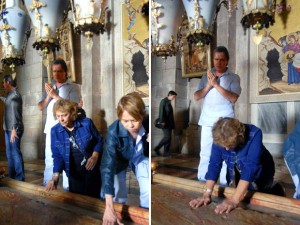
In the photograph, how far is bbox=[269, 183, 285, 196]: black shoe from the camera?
1.81 metres

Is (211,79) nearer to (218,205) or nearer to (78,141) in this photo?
(218,205)

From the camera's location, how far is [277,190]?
1.83m

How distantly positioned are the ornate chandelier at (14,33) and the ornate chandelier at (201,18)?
4.25 feet

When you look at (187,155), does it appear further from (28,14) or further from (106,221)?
(28,14)

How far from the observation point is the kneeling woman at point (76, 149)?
223 centimetres

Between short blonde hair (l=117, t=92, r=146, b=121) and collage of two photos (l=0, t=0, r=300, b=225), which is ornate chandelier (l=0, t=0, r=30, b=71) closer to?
collage of two photos (l=0, t=0, r=300, b=225)

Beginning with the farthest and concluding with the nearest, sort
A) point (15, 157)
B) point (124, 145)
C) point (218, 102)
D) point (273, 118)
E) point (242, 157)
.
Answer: point (15, 157) → point (124, 145) → point (218, 102) → point (242, 157) → point (273, 118)

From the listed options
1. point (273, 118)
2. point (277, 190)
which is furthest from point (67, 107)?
point (277, 190)

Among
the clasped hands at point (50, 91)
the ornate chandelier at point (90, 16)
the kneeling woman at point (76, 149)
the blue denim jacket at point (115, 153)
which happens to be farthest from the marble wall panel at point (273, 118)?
the clasped hands at point (50, 91)

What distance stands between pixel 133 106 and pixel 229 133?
680 millimetres

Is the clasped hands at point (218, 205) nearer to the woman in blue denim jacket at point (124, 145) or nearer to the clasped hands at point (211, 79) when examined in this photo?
the woman in blue denim jacket at point (124, 145)

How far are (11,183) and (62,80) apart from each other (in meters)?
1.03

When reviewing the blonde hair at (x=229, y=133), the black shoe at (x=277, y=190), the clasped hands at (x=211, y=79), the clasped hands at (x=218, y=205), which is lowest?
the clasped hands at (x=218, y=205)

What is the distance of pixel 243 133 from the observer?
74.0 inches
